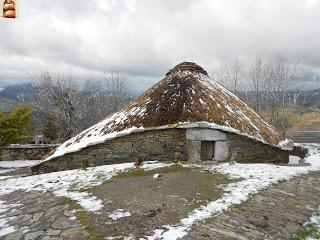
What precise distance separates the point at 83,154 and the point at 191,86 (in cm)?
450

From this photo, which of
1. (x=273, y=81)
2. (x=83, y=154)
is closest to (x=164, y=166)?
(x=83, y=154)

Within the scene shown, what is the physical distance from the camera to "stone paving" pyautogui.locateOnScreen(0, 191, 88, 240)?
4.58 metres

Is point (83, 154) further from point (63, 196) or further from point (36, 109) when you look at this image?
point (36, 109)

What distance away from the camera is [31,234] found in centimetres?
470

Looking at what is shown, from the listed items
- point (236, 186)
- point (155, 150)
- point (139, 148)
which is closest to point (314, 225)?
point (236, 186)

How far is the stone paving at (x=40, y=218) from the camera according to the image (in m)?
4.58

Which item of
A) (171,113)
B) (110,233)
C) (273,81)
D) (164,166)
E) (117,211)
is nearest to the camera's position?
(110,233)

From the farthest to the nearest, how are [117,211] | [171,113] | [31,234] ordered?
[171,113] → [117,211] → [31,234]

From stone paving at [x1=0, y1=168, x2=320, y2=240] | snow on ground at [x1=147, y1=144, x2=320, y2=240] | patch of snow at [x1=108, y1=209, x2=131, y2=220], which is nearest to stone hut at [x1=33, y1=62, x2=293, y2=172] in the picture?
snow on ground at [x1=147, y1=144, x2=320, y2=240]

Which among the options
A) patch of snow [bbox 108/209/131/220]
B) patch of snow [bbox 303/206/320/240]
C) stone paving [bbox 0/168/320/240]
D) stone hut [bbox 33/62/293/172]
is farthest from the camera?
stone hut [bbox 33/62/293/172]

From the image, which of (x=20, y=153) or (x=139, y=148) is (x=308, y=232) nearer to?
(x=139, y=148)

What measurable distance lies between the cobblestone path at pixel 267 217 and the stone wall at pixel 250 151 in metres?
3.04

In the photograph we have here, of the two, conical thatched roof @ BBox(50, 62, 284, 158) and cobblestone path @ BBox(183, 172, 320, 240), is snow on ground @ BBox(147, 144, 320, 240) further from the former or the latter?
conical thatched roof @ BBox(50, 62, 284, 158)

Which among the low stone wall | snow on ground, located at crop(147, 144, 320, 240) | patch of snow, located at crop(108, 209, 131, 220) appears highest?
snow on ground, located at crop(147, 144, 320, 240)
